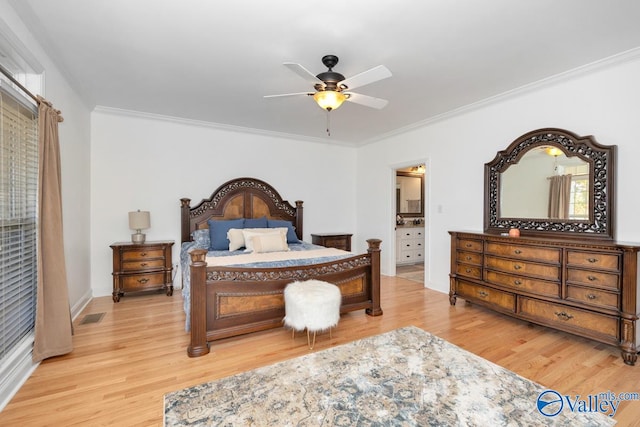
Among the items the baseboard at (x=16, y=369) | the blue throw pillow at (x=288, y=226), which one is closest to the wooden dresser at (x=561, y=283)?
the blue throw pillow at (x=288, y=226)

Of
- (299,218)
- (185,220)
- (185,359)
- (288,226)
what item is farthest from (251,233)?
(185,359)

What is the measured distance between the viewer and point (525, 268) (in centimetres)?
314

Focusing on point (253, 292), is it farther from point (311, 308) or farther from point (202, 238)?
point (202, 238)

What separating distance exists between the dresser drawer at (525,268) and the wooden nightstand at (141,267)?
4.16 m

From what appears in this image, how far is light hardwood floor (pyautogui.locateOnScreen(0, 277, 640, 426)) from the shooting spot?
189 centimetres

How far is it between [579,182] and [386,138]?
3.09m

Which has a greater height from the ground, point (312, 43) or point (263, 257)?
point (312, 43)

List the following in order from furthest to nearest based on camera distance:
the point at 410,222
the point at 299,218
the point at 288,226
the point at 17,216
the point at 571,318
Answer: the point at 410,222
the point at 299,218
the point at 288,226
the point at 571,318
the point at 17,216

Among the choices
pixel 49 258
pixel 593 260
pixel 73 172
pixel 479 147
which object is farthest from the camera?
pixel 479 147

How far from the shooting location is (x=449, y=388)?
6.41 feet

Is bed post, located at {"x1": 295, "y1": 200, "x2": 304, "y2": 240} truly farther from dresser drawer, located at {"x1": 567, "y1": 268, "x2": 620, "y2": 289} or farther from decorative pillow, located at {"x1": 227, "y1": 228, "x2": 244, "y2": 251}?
dresser drawer, located at {"x1": 567, "y1": 268, "x2": 620, "y2": 289}

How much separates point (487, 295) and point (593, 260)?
1.10 meters

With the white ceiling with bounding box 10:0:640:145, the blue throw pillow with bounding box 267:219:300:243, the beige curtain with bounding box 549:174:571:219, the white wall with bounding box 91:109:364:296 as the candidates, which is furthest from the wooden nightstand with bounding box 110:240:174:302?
the beige curtain with bounding box 549:174:571:219

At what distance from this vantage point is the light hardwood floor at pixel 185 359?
1.89 meters
